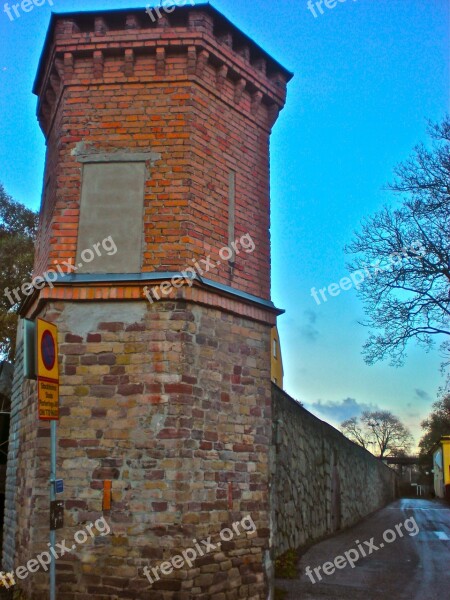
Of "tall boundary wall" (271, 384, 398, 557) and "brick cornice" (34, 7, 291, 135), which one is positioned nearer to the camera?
"brick cornice" (34, 7, 291, 135)

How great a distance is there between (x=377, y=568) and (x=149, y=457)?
5736 mm

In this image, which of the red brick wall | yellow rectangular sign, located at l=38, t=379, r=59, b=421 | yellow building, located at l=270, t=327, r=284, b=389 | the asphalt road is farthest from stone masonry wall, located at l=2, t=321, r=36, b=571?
yellow building, located at l=270, t=327, r=284, b=389

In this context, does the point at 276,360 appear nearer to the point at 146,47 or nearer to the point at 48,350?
the point at 146,47

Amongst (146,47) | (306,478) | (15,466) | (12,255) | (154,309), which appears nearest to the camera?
(154,309)

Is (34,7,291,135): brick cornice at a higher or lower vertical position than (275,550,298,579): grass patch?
higher

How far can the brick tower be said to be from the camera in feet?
22.9

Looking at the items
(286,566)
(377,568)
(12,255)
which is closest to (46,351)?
A: (286,566)

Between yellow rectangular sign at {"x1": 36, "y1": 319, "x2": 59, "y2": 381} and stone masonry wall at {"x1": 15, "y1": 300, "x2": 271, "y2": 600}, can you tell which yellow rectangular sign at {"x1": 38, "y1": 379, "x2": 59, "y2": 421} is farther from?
stone masonry wall at {"x1": 15, "y1": 300, "x2": 271, "y2": 600}

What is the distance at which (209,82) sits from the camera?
347 inches

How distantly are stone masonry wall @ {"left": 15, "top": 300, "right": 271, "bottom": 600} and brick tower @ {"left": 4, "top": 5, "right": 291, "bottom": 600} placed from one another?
20 mm

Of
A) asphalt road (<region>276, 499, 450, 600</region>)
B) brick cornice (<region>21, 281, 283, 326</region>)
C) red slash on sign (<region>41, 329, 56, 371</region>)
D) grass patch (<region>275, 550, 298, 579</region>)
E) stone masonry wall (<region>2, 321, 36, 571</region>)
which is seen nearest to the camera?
red slash on sign (<region>41, 329, 56, 371</region>)

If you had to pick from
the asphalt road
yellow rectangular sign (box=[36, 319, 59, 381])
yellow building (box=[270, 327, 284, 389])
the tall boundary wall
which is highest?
yellow building (box=[270, 327, 284, 389])

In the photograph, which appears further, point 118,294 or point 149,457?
point 118,294

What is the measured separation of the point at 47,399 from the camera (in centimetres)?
559
